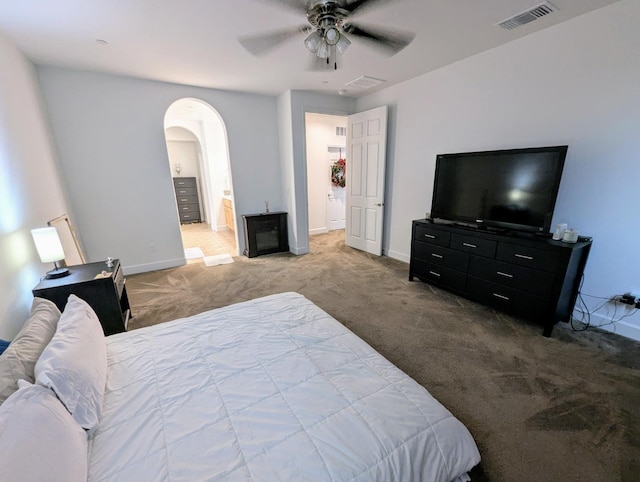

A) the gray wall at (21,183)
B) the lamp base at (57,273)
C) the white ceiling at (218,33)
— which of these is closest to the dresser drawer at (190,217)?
the gray wall at (21,183)

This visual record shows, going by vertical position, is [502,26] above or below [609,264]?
above

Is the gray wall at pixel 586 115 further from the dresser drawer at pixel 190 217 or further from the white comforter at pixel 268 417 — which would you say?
the dresser drawer at pixel 190 217

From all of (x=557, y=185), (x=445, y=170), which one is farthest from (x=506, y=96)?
(x=557, y=185)

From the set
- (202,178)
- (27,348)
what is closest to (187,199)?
(202,178)

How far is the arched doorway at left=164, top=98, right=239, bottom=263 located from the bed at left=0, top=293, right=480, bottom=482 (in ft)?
11.6

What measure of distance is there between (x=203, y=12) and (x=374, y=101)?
3029 mm

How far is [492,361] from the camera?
2.09 m

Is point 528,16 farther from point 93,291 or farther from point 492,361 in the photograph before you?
point 93,291

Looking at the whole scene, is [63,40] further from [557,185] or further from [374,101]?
[557,185]

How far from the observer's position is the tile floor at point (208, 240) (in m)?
5.11

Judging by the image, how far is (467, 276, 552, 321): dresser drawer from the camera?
240 cm

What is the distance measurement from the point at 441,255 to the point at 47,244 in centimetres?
371

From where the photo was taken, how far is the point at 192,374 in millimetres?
1269

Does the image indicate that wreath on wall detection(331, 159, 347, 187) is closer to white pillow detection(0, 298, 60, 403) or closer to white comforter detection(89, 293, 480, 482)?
white comforter detection(89, 293, 480, 482)
